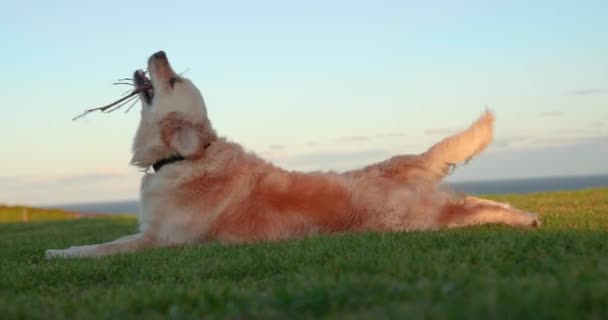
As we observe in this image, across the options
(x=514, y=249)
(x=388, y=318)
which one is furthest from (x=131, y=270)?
(x=388, y=318)

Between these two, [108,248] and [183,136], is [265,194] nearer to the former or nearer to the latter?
[183,136]

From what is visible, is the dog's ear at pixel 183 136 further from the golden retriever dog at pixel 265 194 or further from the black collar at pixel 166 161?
the black collar at pixel 166 161

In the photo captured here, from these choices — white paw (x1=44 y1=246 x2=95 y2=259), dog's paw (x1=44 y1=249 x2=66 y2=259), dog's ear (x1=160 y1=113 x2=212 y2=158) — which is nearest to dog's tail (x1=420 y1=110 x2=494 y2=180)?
dog's ear (x1=160 y1=113 x2=212 y2=158)

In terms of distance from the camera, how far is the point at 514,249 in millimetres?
5004

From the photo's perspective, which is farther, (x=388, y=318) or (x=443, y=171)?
(x=443, y=171)

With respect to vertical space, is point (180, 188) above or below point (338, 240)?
above

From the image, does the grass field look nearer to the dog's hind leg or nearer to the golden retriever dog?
the golden retriever dog

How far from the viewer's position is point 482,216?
8.10 metres

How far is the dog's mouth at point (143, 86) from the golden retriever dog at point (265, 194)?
438 millimetres

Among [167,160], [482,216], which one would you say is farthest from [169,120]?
[482,216]

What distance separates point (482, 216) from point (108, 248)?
14.5 feet

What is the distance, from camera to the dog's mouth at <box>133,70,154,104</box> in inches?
348

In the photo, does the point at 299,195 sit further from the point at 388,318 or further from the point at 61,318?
the point at 388,318

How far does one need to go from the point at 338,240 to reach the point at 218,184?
2.16 meters
